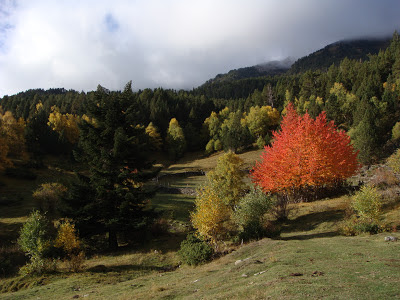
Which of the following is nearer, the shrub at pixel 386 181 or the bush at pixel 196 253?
the bush at pixel 196 253

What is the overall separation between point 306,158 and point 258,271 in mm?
20082

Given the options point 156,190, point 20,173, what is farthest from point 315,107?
point 20,173

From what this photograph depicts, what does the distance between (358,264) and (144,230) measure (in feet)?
68.9

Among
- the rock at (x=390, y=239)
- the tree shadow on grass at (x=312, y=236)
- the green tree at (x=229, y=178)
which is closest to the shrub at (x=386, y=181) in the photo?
the tree shadow on grass at (x=312, y=236)

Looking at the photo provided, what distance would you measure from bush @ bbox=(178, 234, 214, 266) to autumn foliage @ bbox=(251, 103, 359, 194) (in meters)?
13.5

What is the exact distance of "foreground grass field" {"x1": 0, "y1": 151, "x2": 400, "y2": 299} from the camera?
8.70 metres

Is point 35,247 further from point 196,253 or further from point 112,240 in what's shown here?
point 196,253

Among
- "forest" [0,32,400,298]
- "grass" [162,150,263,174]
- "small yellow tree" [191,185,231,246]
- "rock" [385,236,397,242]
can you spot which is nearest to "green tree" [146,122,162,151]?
"grass" [162,150,263,174]

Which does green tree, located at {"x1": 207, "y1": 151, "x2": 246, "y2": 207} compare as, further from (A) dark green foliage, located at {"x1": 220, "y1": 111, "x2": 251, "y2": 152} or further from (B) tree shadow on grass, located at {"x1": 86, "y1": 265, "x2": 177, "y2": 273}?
(A) dark green foliage, located at {"x1": 220, "y1": 111, "x2": 251, "y2": 152}

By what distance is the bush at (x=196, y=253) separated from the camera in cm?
1941

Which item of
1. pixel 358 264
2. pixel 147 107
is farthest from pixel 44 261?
pixel 147 107

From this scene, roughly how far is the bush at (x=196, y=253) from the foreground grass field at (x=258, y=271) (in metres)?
0.78

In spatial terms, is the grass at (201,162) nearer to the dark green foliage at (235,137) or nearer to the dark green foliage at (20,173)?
the dark green foliage at (235,137)

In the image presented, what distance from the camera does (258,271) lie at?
12.4m
